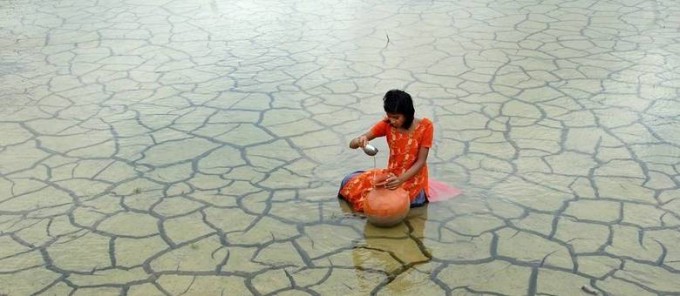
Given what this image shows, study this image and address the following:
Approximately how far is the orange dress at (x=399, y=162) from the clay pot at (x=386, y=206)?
0.55ft

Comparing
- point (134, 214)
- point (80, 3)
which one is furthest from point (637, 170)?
point (80, 3)

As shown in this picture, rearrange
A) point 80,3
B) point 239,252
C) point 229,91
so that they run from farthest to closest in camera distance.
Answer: point 80,3, point 229,91, point 239,252

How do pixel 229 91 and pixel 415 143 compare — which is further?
pixel 229 91

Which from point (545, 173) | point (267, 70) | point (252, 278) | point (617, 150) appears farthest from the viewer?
point (267, 70)

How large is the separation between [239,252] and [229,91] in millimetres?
2556

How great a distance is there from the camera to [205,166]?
4355mm

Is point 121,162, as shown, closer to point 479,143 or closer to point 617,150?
point 479,143

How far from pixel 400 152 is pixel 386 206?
0.33m

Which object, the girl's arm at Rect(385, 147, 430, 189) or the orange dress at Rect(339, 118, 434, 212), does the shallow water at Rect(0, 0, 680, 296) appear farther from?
the girl's arm at Rect(385, 147, 430, 189)

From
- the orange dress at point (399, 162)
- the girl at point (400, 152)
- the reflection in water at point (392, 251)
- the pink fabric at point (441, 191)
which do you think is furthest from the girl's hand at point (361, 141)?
the pink fabric at point (441, 191)

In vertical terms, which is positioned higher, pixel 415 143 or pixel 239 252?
pixel 415 143

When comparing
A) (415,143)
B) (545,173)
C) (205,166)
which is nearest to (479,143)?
(545,173)

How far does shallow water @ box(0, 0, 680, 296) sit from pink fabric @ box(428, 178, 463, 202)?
75 millimetres

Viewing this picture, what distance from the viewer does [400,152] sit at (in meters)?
3.64
